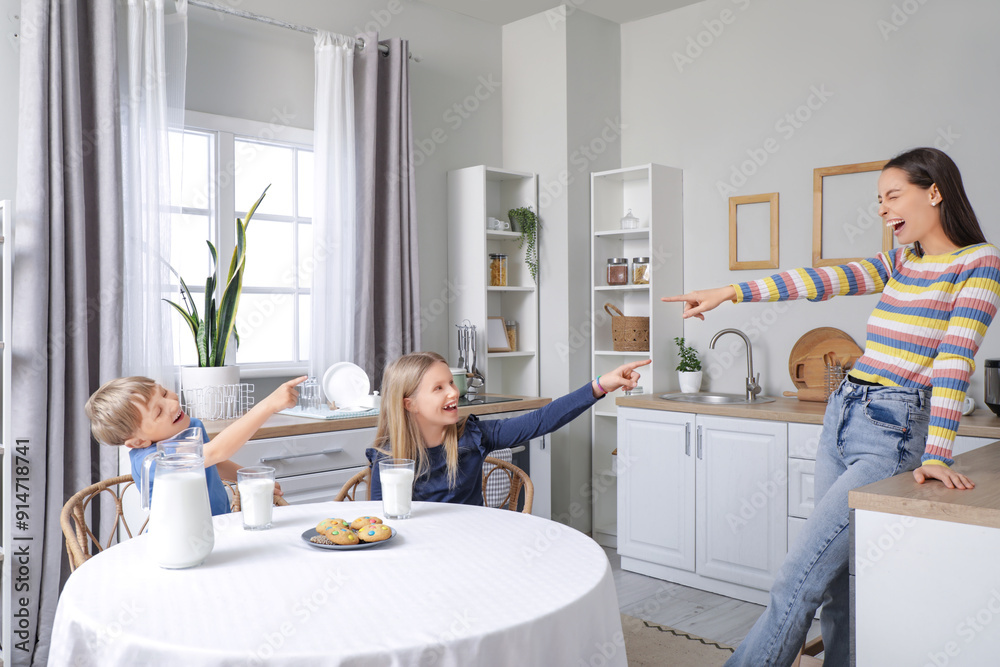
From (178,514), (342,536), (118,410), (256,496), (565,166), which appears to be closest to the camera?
(178,514)

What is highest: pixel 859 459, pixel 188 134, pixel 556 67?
pixel 556 67

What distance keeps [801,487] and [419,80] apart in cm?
259

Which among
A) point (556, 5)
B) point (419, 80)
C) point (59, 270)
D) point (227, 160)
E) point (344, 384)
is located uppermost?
point (556, 5)

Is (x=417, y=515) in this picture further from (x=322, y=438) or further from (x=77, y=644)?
(x=322, y=438)

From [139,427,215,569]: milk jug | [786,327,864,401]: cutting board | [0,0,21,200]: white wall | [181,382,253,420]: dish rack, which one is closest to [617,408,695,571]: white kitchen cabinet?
[786,327,864,401]: cutting board

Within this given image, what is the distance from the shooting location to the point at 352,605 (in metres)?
1.23

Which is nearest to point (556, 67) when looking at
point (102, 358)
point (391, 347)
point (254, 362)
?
point (391, 347)

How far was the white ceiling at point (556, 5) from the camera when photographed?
4066mm

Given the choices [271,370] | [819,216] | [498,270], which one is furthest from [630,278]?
[271,370]

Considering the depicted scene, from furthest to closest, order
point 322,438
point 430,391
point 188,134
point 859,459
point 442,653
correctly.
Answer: point 188,134 → point 322,438 → point 430,391 → point 859,459 → point 442,653

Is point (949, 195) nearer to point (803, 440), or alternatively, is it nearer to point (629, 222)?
point (803, 440)

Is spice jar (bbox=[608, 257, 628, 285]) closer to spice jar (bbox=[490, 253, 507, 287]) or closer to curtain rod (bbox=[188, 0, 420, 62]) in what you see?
spice jar (bbox=[490, 253, 507, 287])

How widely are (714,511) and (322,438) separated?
1.66 meters

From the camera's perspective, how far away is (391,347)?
12.0ft
